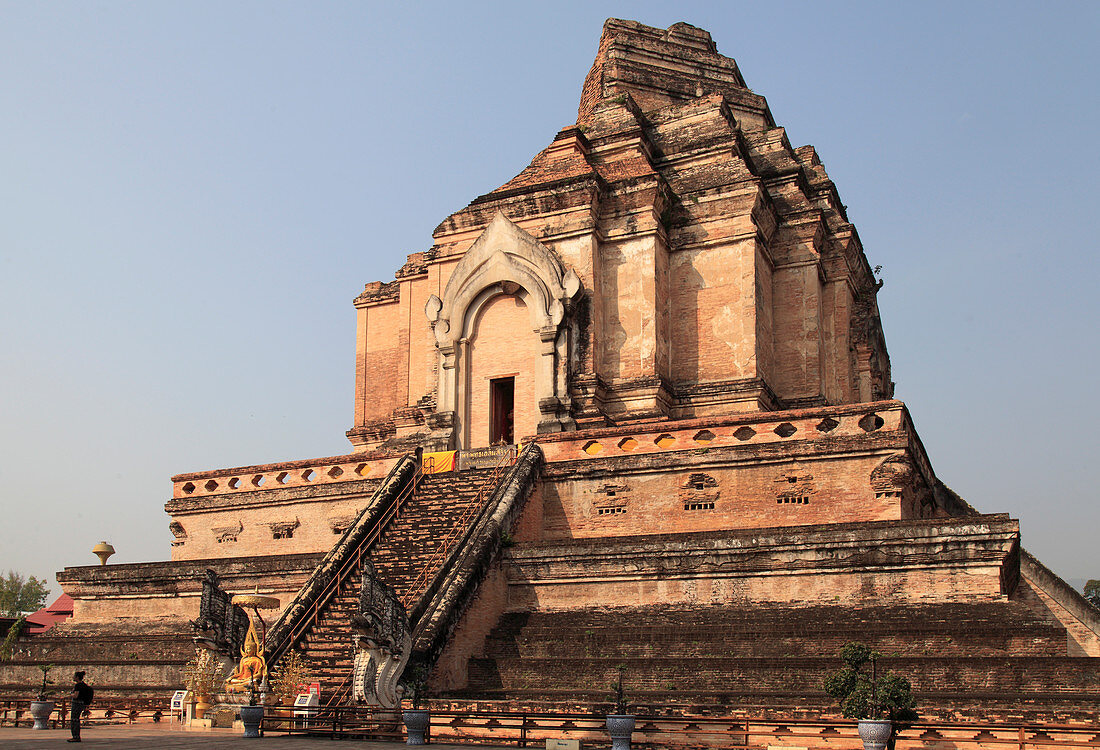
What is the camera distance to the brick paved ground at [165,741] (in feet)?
39.3

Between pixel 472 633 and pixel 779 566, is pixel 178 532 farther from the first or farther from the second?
pixel 779 566

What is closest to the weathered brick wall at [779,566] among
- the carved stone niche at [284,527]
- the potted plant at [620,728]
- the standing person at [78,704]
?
the potted plant at [620,728]

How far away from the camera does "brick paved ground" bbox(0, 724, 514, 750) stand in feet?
39.3

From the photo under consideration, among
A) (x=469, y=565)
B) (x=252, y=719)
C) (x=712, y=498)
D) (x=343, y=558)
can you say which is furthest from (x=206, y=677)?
(x=712, y=498)

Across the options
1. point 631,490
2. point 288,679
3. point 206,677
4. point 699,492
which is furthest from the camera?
point 631,490

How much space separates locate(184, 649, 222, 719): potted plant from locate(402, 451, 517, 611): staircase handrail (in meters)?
2.76

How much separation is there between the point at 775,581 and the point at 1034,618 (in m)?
3.36

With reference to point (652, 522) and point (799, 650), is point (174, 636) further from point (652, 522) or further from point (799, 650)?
point (799, 650)

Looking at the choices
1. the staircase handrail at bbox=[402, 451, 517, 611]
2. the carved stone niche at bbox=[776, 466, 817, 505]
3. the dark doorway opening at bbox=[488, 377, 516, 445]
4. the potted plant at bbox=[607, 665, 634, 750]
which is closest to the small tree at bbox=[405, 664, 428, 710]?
the staircase handrail at bbox=[402, 451, 517, 611]

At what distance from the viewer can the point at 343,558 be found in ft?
60.3

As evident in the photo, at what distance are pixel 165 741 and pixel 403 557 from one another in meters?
5.92

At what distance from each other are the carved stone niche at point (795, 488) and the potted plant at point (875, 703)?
6572 millimetres

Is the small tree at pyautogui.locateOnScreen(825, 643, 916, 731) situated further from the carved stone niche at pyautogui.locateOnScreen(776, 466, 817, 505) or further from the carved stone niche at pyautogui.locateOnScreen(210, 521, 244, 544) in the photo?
the carved stone niche at pyautogui.locateOnScreen(210, 521, 244, 544)

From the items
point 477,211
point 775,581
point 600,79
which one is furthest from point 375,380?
point 775,581
